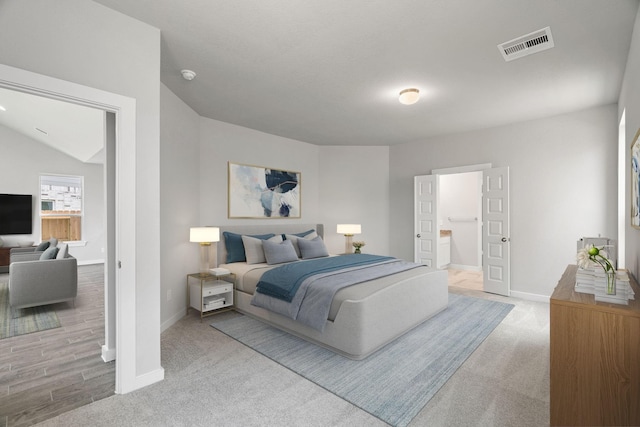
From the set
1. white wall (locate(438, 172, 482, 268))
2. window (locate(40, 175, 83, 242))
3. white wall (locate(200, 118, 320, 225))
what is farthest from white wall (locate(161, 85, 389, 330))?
window (locate(40, 175, 83, 242))

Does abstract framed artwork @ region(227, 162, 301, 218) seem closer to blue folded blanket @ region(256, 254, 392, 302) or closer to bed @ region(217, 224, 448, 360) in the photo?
bed @ region(217, 224, 448, 360)

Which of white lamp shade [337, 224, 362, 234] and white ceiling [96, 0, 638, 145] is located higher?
white ceiling [96, 0, 638, 145]

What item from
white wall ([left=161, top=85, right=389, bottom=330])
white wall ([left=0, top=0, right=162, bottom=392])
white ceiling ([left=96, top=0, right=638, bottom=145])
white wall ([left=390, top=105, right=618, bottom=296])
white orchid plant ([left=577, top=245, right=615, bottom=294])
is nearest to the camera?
white orchid plant ([left=577, top=245, right=615, bottom=294])

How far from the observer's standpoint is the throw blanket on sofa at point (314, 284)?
2863 mm

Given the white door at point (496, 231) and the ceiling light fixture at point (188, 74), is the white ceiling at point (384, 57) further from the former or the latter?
the white door at point (496, 231)

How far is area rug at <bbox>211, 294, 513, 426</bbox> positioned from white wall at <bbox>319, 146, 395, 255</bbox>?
8.51 ft

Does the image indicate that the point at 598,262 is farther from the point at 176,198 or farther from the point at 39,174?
the point at 39,174


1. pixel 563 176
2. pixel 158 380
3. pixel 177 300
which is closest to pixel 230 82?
pixel 177 300

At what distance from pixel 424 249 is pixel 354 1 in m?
4.58

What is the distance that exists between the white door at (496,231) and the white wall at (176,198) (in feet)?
14.9

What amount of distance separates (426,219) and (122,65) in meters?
5.01

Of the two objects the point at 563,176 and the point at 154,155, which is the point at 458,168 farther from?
the point at 154,155

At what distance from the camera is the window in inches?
286

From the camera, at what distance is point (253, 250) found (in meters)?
4.39
